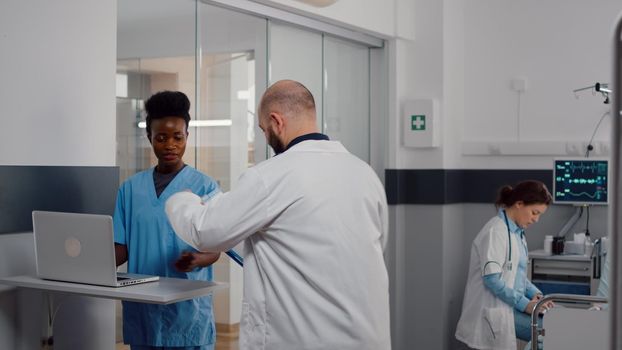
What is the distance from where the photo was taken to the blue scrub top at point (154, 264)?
3516 mm

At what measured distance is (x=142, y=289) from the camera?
3094 millimetres

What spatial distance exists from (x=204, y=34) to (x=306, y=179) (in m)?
2.24

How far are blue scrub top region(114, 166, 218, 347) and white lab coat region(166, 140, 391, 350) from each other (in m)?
0.61

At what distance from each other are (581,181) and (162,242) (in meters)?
3.88

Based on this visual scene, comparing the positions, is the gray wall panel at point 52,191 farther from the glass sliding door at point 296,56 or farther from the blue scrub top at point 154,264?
the glass sliding door at point 296,56

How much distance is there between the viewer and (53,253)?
10.8 feet

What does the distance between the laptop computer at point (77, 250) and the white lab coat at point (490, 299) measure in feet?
8.64

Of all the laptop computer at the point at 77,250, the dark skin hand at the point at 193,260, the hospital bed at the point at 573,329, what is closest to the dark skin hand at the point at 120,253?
the dark skin hand at the point at 193,260

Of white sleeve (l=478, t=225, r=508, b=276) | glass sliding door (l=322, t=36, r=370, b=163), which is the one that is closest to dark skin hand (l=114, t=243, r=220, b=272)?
white sleeve (l=478, t=225, r=508, b=276)

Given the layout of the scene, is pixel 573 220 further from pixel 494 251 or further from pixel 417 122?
pixel 494 251

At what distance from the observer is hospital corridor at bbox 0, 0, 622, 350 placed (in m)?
2.91

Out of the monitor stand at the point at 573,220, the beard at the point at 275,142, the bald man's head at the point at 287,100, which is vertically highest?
the bald man's head at the point at 287,100

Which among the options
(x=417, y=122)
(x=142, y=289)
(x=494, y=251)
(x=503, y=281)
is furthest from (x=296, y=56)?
(x=142, y=289)

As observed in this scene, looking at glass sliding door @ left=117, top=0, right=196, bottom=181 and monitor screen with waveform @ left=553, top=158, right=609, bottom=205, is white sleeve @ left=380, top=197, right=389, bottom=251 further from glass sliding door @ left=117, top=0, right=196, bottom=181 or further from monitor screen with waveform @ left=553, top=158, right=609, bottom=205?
monitor screen with waveform @ left=553, top=158, right=609, bottom=205
